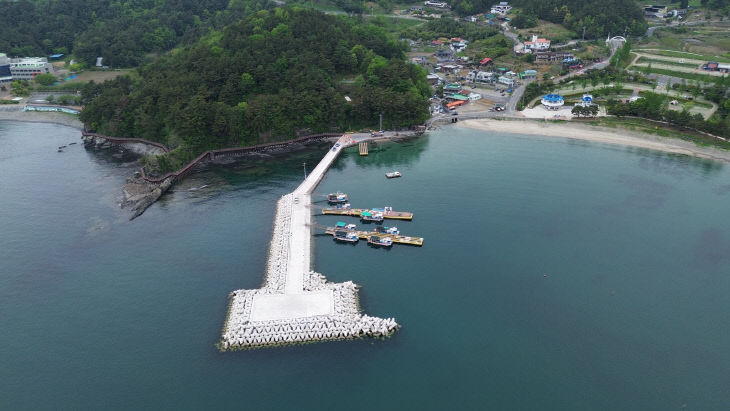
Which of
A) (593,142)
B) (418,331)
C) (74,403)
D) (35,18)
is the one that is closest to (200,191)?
(74,403)

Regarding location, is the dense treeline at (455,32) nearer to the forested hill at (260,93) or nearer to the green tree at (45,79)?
the forested hill at (260,93)

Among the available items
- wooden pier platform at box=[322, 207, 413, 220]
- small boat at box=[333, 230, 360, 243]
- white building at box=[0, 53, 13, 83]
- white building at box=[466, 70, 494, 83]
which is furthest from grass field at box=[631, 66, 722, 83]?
white building at box=[0, 53, 13, 83]

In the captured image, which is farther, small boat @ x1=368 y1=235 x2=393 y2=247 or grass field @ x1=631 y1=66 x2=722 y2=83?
grass field @ x1=631 y1=66 x2=722 y2=83

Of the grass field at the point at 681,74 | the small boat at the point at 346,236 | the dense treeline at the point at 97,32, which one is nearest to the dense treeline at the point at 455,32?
the grass field at the point at 681,74

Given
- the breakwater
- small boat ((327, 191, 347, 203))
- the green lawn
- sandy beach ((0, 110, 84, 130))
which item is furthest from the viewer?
the green lawn

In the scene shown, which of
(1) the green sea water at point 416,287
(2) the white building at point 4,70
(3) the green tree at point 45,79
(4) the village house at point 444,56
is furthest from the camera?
(4) the village house at point 444,56

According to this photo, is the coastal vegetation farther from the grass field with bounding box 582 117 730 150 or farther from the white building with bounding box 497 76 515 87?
the white building with bounding box 497 76 515 87

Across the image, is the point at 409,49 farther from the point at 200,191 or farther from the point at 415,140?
the point at 200,191
